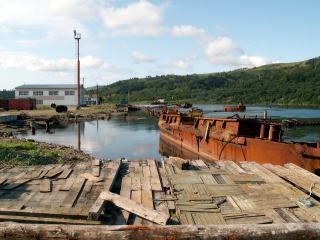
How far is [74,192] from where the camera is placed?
251 inches

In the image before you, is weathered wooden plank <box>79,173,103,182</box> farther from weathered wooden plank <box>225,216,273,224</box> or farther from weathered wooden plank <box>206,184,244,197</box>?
weathered wooden plank <box>225,216,273,224</box>

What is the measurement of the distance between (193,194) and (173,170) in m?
1.88

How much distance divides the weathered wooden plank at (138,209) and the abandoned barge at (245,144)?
791 centimetres

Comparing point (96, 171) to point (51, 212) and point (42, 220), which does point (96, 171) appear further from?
point (42, 220)

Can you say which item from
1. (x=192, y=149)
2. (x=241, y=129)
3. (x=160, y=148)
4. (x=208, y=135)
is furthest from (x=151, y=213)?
(x=160, y=148)

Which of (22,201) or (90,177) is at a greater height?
(90,177)

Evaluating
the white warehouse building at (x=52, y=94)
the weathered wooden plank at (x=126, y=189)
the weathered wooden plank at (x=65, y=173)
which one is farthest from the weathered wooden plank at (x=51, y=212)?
the white warehouse building at (x=52, y=94)

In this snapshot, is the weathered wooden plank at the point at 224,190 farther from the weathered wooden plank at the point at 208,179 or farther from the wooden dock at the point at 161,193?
the weathered wooden plank at the point at 208,179

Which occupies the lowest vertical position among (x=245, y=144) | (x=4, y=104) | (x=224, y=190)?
(x=245, y=144)

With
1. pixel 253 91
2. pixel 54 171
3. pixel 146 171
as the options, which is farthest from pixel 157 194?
pixel 253 91

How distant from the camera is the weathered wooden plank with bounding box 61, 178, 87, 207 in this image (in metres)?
5.77

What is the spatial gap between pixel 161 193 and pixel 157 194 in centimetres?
10

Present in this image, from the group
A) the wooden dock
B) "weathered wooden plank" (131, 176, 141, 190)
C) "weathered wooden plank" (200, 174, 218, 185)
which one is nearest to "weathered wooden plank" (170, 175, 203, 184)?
the wooden dock

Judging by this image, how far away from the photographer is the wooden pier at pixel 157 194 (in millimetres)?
5180
